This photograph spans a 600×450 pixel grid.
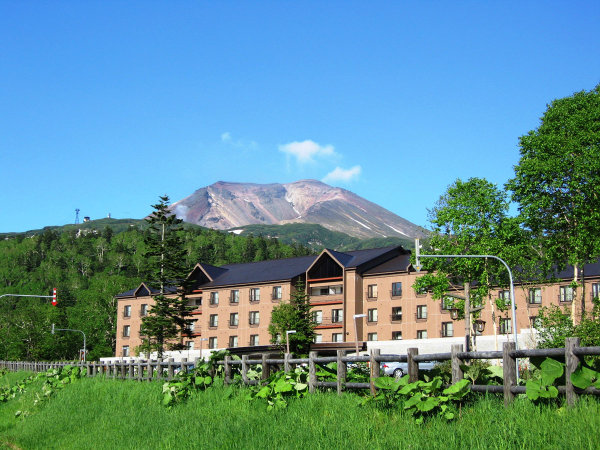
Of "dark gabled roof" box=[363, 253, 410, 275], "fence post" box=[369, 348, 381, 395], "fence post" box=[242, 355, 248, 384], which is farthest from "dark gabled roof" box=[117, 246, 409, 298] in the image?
"fence post" box=[369, 348, 381, 395]

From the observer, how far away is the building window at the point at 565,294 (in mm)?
63844

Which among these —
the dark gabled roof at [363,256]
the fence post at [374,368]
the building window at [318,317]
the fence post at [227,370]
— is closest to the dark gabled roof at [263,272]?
the dark gabled roof at [363,256]

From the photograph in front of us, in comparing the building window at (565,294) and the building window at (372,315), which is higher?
the building window at (565,294)

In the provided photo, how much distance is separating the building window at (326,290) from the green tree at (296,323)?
572cm

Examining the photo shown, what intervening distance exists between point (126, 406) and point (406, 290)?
55.1m

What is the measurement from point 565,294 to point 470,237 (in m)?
20.0

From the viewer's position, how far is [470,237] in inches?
1955

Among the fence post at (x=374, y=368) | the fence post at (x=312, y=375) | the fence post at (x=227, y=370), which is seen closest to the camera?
the fence post at (x=374, y=368)

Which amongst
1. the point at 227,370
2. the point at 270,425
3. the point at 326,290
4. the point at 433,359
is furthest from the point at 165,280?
the point at 433,359

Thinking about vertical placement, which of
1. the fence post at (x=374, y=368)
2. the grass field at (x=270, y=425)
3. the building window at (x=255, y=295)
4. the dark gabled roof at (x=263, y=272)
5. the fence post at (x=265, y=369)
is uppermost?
the dark gabled roof at (x=263, y=272)

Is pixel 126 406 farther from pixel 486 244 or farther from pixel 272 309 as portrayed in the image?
pixel 272 309

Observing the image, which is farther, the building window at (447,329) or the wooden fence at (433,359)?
the building window at (447,329)

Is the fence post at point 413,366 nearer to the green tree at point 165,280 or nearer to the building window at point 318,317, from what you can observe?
the green tree at point 165,280

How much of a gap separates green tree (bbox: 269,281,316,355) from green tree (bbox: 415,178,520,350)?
70.5ft
